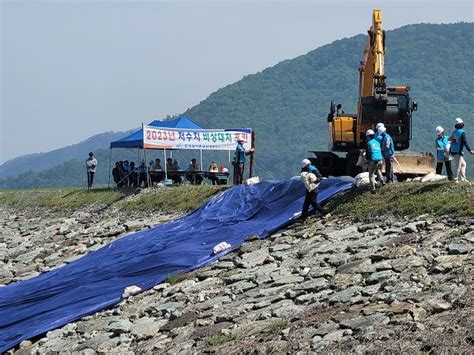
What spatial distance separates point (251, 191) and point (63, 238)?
888 centimetres

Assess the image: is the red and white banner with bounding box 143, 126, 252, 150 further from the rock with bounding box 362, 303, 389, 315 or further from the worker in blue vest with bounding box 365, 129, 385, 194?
the rock with bounding box 362, 303, 389, 315

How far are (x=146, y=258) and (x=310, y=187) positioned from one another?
13.2 feet

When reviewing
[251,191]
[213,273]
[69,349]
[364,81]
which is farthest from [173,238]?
[364,81]

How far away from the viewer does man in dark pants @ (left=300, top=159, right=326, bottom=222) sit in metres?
21.3

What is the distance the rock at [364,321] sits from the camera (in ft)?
42.7

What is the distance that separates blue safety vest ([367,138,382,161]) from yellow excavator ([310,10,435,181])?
474 cm

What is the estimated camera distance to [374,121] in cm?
2938

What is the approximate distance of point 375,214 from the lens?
20.4 metres

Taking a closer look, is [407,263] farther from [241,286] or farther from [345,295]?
[241,286]

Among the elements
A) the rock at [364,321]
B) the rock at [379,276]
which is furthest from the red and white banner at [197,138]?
the rock at [364,321]

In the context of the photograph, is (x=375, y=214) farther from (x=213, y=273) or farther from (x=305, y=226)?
(x=213, y=273)

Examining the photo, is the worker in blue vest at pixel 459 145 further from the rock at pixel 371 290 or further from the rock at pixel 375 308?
the rock at pixel 375 308

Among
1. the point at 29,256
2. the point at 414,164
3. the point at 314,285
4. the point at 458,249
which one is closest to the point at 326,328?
the point at 314,285

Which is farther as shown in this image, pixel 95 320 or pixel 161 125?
pixel 161 125
